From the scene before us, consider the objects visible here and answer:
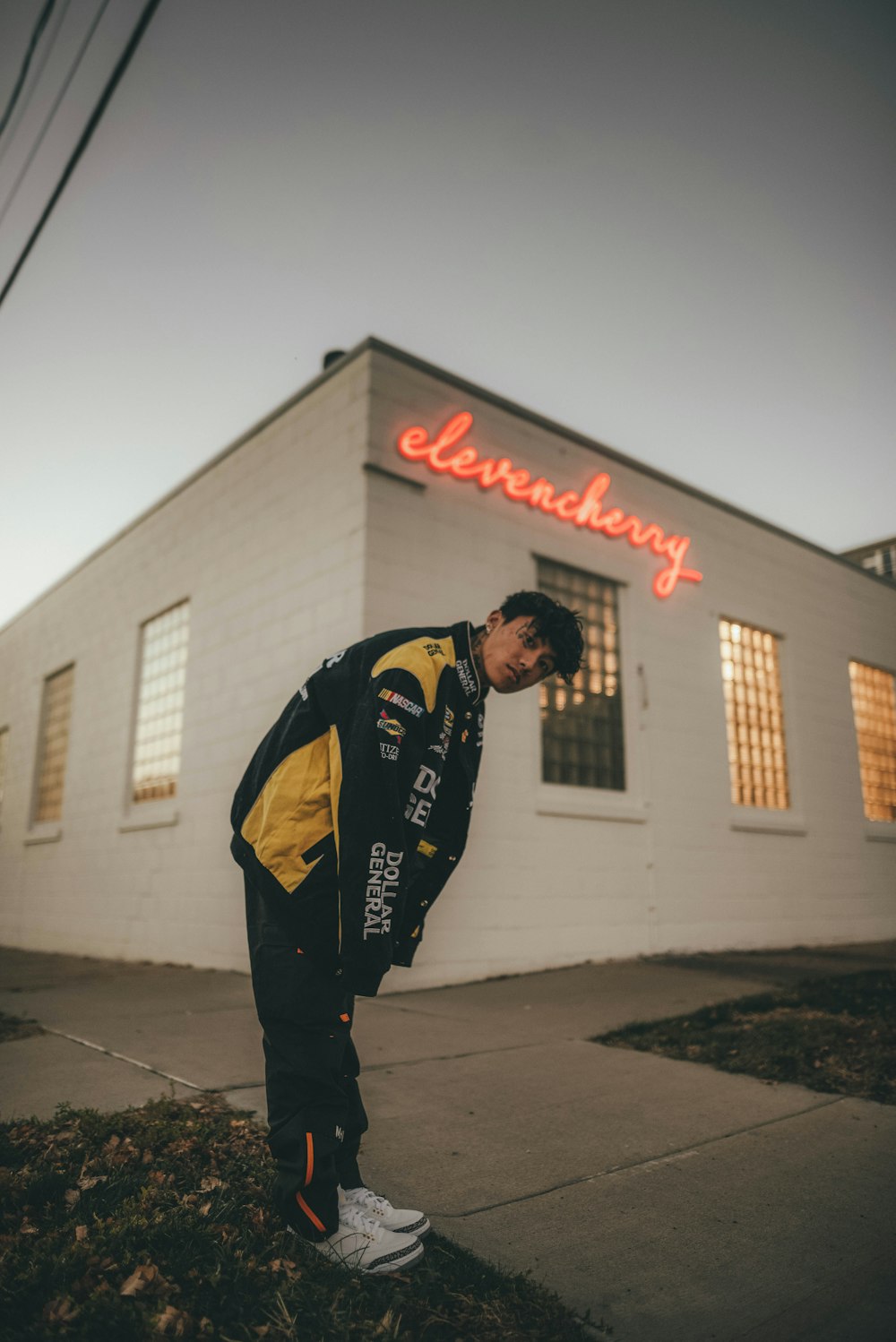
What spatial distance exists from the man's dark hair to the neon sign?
18.1ft

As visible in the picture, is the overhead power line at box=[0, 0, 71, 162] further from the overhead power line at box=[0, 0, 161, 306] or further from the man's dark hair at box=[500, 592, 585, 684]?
the man's dark hair at box=[500, 592, 585, 684]

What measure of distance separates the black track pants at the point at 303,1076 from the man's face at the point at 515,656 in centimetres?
97

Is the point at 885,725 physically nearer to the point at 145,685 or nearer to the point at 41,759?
the point at 145,685

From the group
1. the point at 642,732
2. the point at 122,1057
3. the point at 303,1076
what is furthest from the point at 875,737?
the point at 303,1076

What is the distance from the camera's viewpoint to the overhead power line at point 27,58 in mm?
4352

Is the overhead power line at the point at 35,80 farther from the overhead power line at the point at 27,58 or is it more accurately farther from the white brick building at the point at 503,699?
the white brick building at the point at 503,699

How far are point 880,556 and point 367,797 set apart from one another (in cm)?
1884

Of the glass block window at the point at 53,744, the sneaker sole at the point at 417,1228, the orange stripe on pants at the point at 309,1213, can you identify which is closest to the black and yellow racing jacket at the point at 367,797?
the orange stripe on pants at the point at 309,1213

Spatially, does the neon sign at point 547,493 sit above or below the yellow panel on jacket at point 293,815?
above

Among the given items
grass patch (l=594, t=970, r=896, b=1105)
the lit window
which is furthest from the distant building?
the lit window

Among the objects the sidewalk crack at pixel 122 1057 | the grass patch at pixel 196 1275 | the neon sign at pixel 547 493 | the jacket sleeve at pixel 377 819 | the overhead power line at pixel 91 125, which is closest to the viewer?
the grass patch at pixel 196 1275

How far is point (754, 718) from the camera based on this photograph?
11.1m

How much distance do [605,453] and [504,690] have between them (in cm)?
778

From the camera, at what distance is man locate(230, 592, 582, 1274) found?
Result: 2072 millimetres
